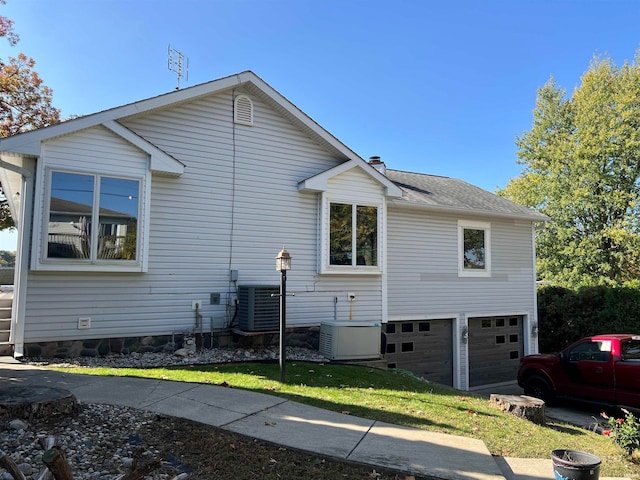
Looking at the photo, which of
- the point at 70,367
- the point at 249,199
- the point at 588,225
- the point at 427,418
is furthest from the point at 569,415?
the point at 588,225

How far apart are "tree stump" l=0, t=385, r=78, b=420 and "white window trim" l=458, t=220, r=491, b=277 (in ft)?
36.5

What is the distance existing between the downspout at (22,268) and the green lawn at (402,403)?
146cm

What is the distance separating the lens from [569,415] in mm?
8883

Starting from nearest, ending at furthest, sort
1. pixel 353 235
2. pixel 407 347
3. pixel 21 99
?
pixel 353 235 → pixel 407 347 → pixel 21 99

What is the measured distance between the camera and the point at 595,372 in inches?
342

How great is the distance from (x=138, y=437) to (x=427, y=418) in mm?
3391

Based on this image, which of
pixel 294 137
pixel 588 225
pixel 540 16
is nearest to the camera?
pixel 294 137

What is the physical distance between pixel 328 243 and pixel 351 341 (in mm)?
2420

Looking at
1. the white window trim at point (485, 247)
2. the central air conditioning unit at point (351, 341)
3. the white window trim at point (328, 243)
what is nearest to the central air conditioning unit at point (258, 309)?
the central air conditioning unit at point (351, 341)

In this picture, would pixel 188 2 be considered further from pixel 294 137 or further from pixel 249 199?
pixel 249 199

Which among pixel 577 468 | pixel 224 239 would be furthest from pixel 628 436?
pixel 224 239

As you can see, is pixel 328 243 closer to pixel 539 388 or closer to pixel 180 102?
pixel 180 102

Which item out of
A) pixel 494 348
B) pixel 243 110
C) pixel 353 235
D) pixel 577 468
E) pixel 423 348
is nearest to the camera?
pixel 577 468

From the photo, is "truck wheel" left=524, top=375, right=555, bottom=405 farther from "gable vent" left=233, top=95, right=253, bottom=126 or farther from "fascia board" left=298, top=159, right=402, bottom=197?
"gable vent" left=233, top=95, right=253, bottom=126
